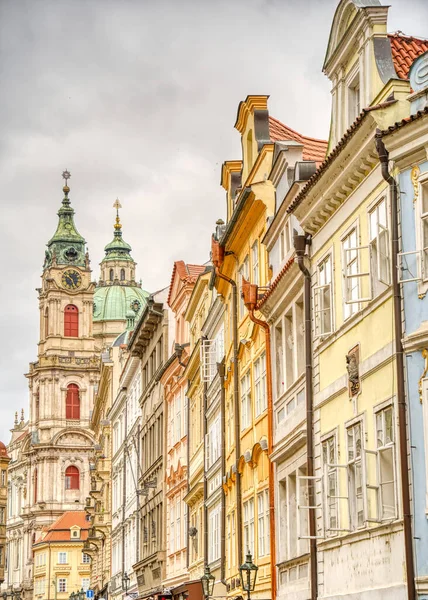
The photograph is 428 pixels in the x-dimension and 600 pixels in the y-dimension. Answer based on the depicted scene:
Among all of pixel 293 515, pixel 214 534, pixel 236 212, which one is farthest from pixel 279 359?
pixel 214 534

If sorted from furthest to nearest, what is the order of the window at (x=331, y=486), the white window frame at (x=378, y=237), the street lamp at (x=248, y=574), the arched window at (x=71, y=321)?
the arched window at (x=71, y=321) < the street lamp at (x=248, y=574) < the window at (x=331, y=486) < the white window frame at (x=378, y=237)

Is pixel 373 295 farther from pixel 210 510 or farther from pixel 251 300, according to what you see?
pixel 210 510

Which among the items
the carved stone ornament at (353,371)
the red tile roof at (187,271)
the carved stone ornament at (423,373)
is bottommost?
the carved stone ornament at (423,373)

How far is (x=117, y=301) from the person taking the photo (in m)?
176

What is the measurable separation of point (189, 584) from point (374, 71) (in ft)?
76.9

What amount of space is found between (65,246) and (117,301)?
1817 centimetres

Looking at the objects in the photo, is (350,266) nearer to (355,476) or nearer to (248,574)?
(355,476)

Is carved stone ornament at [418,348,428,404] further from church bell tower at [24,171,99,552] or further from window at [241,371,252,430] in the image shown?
church bell tower at [24,171,99,552]

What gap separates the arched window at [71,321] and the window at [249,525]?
4941 inches

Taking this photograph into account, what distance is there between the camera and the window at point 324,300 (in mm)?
22484

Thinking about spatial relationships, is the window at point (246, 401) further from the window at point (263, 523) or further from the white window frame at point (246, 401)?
the window at point (263, 523)

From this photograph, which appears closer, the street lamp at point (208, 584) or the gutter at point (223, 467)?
the street lamp at point (208, 584)

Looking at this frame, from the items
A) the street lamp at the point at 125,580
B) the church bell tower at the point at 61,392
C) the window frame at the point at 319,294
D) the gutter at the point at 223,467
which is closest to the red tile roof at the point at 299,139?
the window frame at the point at 319,294

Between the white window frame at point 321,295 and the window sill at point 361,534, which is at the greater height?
the white window frame at point 321,295
